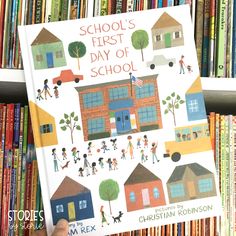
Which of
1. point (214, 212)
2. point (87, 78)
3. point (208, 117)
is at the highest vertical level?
point (87, 78)

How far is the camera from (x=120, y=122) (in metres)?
0.90

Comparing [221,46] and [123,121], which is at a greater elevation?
[221,46]

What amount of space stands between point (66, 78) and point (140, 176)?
257 millimetres

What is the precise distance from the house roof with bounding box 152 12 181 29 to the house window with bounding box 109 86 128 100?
148mm

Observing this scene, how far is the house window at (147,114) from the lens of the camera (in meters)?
0.90

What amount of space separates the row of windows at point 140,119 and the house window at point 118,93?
0.15 ft

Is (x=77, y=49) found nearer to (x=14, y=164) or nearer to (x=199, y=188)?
(x=14, y=164)

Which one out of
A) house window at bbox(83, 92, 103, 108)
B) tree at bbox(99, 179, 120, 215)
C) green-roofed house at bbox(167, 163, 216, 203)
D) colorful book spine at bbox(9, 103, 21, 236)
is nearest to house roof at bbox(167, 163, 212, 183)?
green-roofed house at bbox(167, 163, 216, 203)

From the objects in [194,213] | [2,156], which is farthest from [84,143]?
[194,213]

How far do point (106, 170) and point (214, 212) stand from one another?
0.81 feet

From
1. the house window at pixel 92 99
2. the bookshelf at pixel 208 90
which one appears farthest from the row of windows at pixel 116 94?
the bookshelf at pixel 208 90

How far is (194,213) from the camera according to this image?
35.7 inches

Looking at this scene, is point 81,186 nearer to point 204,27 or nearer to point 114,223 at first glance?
point 114,223

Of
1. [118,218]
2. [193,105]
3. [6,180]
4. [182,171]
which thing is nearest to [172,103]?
[193,105]
